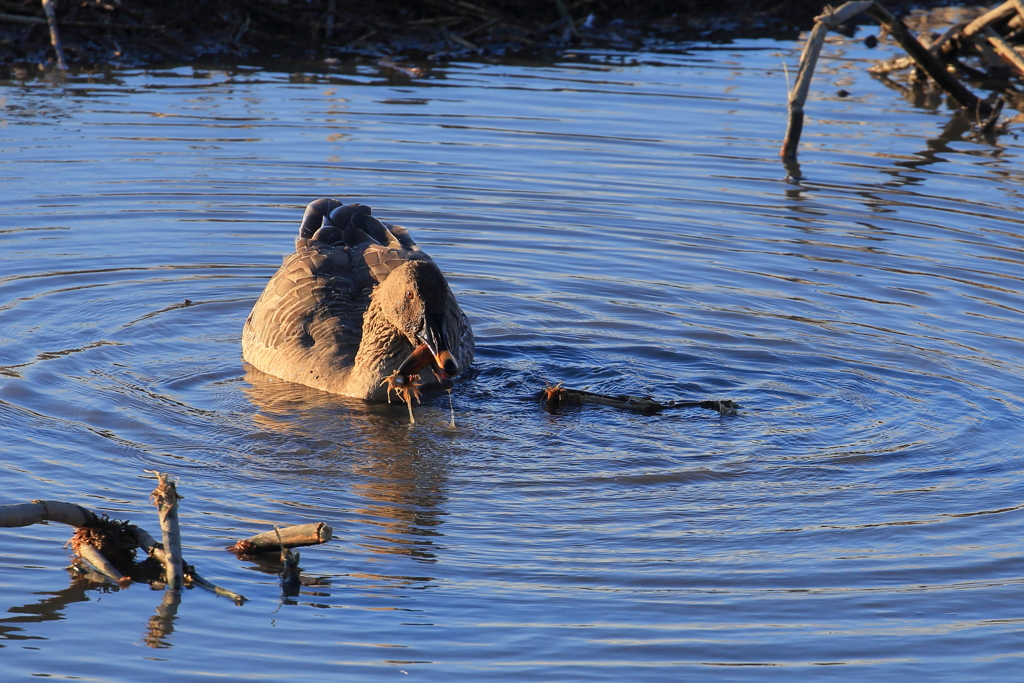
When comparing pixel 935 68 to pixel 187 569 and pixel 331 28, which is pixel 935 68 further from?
pixel 187 569

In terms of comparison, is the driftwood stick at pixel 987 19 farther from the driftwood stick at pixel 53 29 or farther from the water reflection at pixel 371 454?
the driftwood stick at pixel 53 29

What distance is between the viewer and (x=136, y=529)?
5.88m

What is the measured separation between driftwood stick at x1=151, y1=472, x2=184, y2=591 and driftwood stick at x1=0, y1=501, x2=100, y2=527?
1.44 ft

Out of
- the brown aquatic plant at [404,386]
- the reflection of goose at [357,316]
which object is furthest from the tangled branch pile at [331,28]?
the brown aquatic plant at [404,386]

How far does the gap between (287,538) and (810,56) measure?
32.6 feet

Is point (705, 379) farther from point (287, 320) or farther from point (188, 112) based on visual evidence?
point (188, 112)

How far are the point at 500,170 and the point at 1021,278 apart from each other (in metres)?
5.70

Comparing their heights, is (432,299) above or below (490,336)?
above

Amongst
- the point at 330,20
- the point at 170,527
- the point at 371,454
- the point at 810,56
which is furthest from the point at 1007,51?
the point at 170,527

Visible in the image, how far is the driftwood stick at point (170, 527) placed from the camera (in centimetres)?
529

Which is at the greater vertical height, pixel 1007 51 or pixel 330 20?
pixel 330 20

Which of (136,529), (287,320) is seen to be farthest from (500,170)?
(136,529)

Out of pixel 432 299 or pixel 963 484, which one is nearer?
pixel 963 484

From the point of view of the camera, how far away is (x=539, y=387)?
9.16 meters
